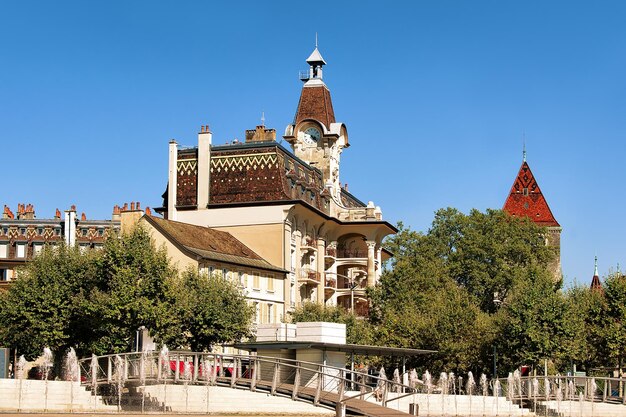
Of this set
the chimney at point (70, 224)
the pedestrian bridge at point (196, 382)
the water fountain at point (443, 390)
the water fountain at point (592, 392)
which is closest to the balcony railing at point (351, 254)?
the chimney at point (70, 224)

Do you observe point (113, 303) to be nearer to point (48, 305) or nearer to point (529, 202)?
point (48, 305)

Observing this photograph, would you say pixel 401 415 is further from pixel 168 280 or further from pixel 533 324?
pixel 533 324

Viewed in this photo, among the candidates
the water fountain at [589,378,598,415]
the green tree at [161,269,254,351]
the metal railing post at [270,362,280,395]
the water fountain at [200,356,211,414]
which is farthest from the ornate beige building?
the metal railing post at [270,362,280,395]

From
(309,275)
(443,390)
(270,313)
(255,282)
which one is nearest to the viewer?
(443,390)

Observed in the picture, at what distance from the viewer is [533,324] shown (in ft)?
242

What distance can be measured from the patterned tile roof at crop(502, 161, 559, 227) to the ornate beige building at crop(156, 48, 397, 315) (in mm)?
69744

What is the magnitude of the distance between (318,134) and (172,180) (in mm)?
18742

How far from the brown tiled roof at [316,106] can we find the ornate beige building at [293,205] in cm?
9

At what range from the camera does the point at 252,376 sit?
2060 inches

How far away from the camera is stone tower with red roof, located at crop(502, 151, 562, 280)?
172 meters

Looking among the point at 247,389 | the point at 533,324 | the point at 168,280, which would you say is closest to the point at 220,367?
the point at 247,389

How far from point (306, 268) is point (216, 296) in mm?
28476

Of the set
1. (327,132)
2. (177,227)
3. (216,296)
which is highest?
(327,132)

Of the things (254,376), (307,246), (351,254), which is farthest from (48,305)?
(351,254)
